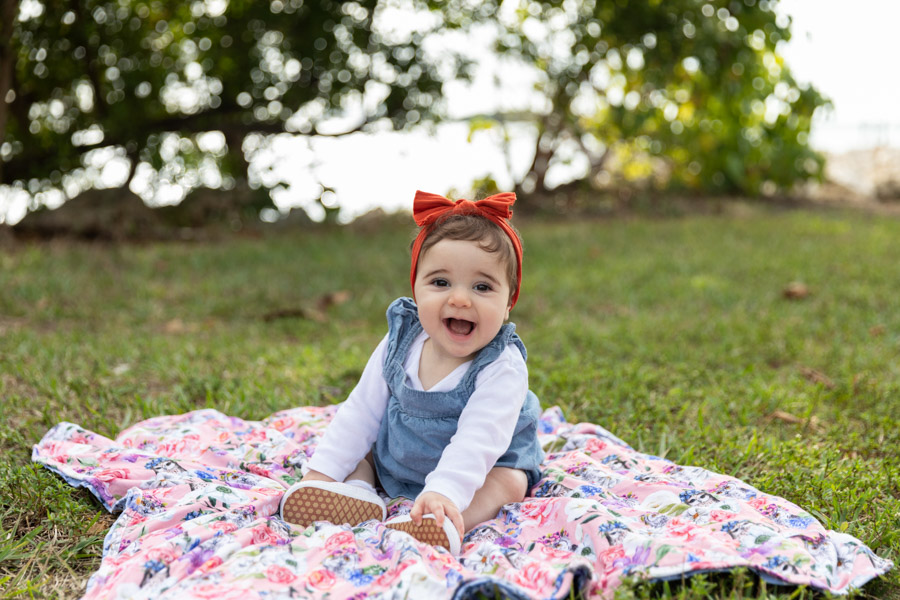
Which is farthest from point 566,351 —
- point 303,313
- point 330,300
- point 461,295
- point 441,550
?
point 441,550

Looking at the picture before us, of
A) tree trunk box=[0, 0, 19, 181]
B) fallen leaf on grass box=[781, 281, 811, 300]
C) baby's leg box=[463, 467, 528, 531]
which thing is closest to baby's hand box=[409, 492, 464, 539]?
baby's leg box=[463, 467, 528, 531]

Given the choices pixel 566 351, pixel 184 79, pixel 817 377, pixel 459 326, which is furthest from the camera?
pixel 184 79

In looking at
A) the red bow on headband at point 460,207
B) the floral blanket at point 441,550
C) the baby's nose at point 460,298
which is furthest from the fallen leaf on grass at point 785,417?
the baby's nose at point 460,298

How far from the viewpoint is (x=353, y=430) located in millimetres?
2521

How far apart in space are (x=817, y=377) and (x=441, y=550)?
8.32ft

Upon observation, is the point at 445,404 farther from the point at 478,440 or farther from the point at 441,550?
the point at 441,550

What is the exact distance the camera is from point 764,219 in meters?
8.79

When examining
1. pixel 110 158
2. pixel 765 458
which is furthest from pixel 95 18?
pixel 765 458

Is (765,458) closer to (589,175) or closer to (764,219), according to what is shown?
(764,219)

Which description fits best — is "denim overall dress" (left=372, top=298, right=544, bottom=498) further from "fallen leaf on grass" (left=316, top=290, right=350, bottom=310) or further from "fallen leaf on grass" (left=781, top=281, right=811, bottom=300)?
"fallen leaf on grass" (left=781, top=281, right=811, bottom=300)

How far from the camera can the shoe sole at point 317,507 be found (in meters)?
2.30

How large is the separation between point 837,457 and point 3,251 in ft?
20.6

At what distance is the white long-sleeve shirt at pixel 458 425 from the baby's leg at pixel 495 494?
0.36ft

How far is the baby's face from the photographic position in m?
2.34
